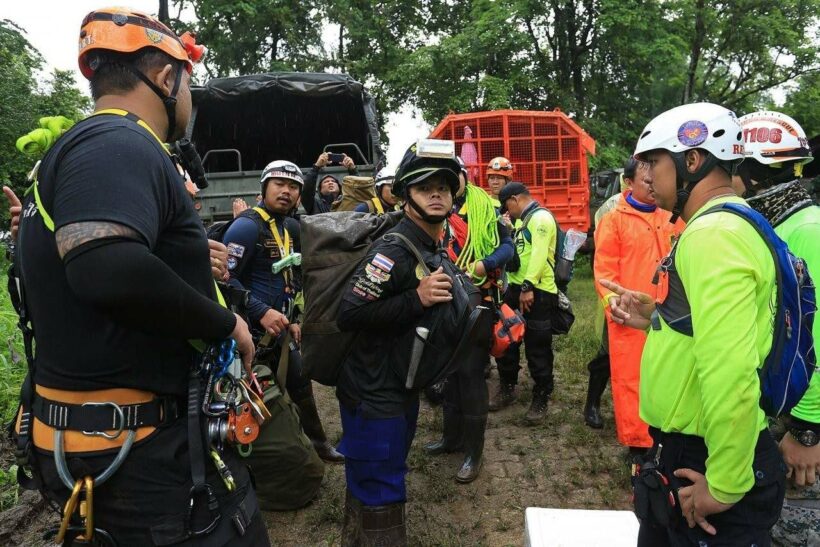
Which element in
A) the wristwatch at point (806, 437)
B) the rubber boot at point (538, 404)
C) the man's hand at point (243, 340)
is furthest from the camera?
the rubber boot at point (538, 404)

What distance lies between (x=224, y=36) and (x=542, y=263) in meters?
19.1

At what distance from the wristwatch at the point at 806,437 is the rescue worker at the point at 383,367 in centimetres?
141

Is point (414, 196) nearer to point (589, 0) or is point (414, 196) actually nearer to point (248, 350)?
point (248, 350)

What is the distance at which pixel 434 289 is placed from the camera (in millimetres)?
2539

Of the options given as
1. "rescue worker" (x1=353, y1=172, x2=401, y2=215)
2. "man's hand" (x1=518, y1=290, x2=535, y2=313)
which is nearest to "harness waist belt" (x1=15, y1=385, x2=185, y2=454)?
"man's hand" (x1=518, y1=290, x2=535, y2=313)

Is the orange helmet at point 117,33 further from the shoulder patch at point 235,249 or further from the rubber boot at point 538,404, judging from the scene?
the rubber boot at point 538,404

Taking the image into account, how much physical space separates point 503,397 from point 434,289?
3.28 metres

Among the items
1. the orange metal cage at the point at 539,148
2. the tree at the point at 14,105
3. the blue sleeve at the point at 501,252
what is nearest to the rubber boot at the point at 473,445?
the blue sleeve at the point at 501,252

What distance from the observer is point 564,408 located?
5270 mm

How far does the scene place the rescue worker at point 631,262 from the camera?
3695 millimetres

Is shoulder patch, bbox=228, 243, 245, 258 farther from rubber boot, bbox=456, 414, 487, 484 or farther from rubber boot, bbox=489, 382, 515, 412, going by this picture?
rubber boot, bbox=489, 382, 515, 412

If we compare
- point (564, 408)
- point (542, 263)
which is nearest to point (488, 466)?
point (564, 408)

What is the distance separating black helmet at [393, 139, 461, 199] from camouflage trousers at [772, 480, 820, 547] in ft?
6.30

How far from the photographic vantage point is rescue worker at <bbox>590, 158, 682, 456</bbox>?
3695 mm
